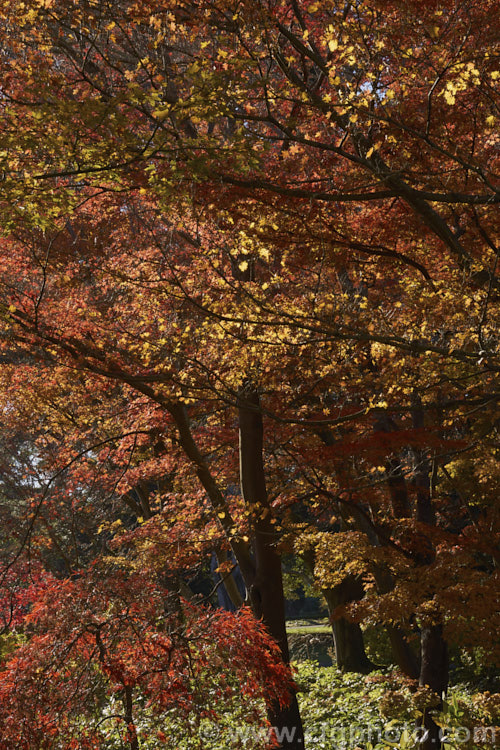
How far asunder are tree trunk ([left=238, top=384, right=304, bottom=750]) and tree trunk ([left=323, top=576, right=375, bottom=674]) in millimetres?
6613

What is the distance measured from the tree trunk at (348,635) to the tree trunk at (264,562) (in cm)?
661

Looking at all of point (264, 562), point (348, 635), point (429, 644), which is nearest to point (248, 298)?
point (264, 562)

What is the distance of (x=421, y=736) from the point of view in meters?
7.41

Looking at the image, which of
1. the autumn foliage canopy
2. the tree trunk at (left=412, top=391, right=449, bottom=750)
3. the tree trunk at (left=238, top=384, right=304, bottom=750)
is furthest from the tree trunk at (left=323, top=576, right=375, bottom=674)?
the tree trunk at (left=238, top=384, right=304, bottom=750)

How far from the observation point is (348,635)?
1441cm

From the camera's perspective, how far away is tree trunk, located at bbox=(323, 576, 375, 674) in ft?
46.1

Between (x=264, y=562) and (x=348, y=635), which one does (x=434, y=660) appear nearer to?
(x=264, y=562)

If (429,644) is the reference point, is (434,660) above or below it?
below

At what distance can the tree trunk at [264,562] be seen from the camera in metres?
7.34

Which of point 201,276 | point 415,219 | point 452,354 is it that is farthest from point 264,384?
point 452,354

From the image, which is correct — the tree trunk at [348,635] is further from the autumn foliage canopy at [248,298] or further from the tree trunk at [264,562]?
the tree trunk at [264,562]

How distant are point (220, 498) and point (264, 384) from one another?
5.62 ft

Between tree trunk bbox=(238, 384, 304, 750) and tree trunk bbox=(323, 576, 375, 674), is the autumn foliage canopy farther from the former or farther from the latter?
tree trunk bbox=(323, 576, 375, 674)

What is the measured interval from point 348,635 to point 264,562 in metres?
7.65
